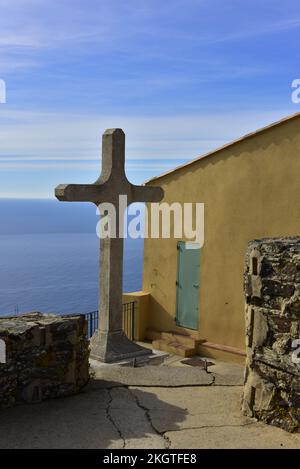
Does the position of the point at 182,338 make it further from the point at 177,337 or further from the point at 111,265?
the point at 111,265

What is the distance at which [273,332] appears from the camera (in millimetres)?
5668

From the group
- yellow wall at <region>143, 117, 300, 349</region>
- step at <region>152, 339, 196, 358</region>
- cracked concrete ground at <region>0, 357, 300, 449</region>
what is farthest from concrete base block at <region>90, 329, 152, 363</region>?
yellow wall at <region>143, 117, 300, 349</region>

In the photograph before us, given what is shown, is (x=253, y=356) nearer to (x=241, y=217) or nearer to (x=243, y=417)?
(x=243, y=417)

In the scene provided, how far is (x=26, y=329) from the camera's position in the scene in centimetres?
598

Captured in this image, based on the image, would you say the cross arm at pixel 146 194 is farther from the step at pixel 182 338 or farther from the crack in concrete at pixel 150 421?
the crack in concrete at pixel 150 421

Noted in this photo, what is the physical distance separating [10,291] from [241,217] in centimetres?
16941

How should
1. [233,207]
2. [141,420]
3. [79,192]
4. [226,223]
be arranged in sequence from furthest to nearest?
[226,223], [233,207], [79,192], [141,420]

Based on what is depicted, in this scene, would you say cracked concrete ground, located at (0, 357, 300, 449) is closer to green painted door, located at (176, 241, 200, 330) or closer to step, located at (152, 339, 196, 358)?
step, located at (152, 339, 196, 358)

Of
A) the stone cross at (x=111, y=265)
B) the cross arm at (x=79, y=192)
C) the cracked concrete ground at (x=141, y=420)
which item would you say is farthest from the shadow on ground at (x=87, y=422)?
the cross arm at (x=79, y=192)

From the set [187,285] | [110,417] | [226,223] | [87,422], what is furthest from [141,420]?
[187,285]

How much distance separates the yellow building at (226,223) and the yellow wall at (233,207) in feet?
0.06

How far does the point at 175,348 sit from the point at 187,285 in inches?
53.2

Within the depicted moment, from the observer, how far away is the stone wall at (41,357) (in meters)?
5.88

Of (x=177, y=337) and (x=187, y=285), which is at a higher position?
(x=187, y=285)
